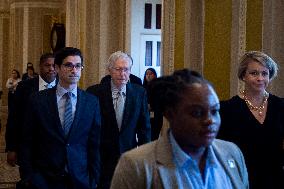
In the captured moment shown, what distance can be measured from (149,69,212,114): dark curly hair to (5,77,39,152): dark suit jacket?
297 centimetres

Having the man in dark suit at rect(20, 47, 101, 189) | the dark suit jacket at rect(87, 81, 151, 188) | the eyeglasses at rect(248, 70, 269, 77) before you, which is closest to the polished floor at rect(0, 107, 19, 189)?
the dark suit jacket at rect(87, 81, 151, 188)

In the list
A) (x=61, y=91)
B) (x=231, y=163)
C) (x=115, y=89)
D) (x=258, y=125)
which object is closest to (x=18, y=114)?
(x=115, y=89)

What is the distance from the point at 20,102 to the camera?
5.11m

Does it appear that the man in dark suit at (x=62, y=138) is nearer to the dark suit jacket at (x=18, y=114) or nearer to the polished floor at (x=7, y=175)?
the dark suit jacket at (x=18, y=114)

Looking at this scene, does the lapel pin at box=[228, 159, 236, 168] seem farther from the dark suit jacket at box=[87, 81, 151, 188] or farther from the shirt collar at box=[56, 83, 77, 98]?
the dark suit jacket at box=[87, 81, 151, 188]

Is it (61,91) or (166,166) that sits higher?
(61,91)

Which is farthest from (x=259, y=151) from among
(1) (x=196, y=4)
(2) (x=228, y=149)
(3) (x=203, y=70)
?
(1) (x=196, y=4)

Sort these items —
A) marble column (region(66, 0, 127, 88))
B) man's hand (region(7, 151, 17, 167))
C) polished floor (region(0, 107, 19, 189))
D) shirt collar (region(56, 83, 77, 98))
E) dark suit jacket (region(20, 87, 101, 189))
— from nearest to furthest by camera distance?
dark suit jacket (region(20, 87, 101, 189)) → shirt collar (region(56, 83, 77, 98)) → man's hand (region(7, 151, 17, 167)) → polished floor (region(0, 107, 19, 189)) → marble column (region(66, 0, 127, 88))

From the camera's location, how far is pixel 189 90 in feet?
6.20

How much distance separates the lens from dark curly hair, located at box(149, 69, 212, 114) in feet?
6.23

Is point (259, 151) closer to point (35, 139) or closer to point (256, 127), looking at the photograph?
point (256, 127)

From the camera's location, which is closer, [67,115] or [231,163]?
[231,163]

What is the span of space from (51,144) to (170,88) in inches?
80.7

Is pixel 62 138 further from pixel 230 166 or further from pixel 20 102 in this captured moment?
pixel 230 166
